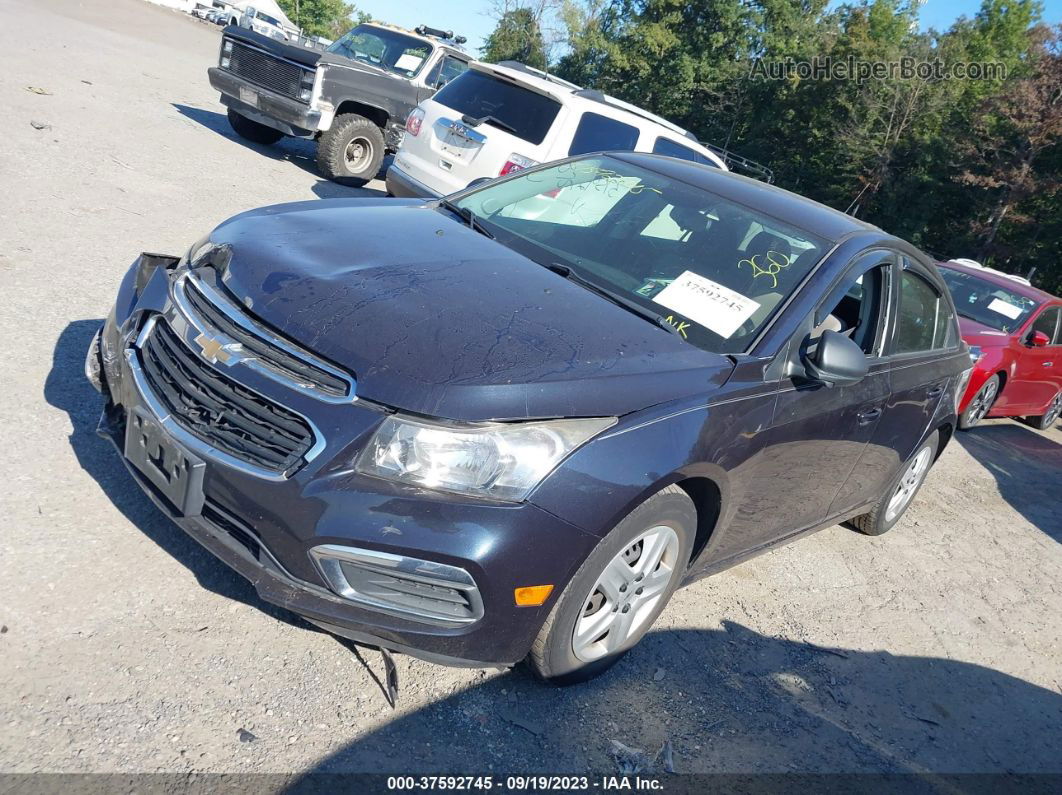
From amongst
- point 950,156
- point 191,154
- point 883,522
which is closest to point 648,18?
point 950,156

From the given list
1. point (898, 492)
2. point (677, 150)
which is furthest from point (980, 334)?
point (898, 492)

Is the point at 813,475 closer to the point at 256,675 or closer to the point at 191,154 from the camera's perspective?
the point at 256,675

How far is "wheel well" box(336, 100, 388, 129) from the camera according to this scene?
12047 mm

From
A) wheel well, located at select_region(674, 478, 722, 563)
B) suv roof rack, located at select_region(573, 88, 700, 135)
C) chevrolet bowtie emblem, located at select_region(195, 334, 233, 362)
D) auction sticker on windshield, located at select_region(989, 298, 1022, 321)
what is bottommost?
wheel well, located at select_region(674, 478, 722, 563)

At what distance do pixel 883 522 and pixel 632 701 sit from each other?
2.86 meters

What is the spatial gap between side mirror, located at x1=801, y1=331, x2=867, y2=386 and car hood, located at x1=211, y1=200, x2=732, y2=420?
44 cm

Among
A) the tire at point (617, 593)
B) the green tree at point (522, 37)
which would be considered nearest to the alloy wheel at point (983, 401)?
the tire at point (617, 593)

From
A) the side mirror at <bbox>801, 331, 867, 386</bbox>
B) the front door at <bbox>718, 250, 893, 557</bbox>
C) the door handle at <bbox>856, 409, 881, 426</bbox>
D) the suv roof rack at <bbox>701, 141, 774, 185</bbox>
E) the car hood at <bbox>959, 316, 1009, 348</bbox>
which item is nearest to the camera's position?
the side mirror at <bbox>801, 331, 867, 386</bbox>

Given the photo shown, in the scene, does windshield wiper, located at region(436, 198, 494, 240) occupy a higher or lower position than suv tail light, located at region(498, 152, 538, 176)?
higher

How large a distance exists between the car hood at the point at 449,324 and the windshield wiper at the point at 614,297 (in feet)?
Answer: 0.21

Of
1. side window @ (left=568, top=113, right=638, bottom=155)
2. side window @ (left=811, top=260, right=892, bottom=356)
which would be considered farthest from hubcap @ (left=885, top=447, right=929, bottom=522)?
side window @ (left=568, top=113, right=638, bottom=155)

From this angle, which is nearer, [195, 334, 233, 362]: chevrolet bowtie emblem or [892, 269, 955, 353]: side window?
[195, 334, 233, 362]: chevrolet bowtie emblem

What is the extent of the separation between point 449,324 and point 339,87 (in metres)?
9.55

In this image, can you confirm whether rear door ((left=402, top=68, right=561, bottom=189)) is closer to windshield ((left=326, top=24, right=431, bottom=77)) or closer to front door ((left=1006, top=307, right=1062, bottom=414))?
windshield ((left=326, top=24, right=431, bottom=77))
